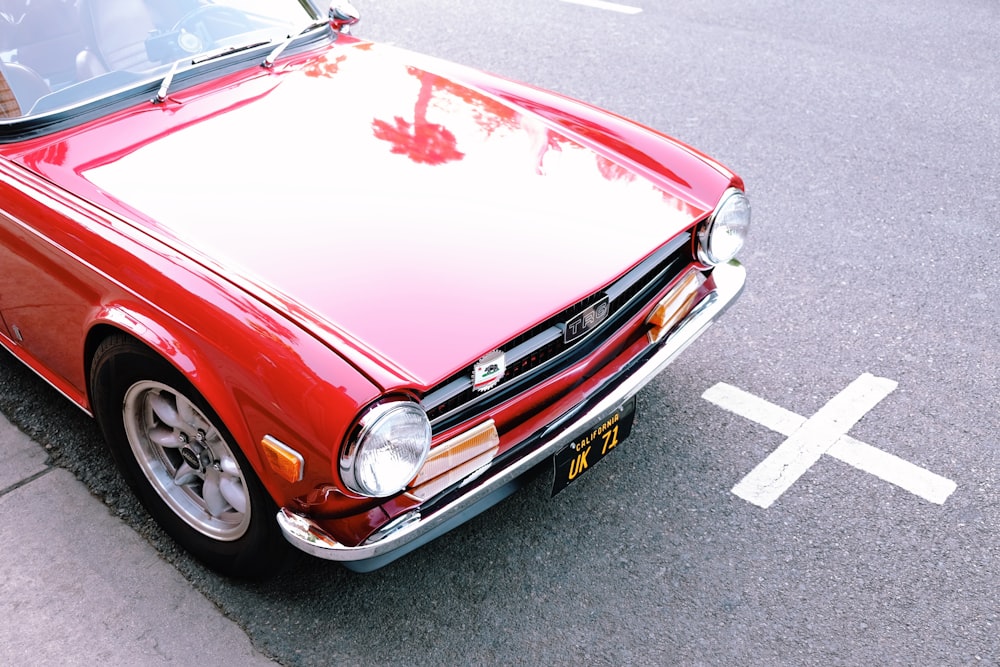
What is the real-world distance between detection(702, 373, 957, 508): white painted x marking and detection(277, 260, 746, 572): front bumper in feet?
1.86

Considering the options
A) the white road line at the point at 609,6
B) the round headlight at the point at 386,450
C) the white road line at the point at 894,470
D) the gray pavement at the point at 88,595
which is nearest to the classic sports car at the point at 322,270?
the round headlight at the point at 386,450

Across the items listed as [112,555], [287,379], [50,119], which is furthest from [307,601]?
[50,119]

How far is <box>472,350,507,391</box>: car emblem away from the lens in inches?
87.6

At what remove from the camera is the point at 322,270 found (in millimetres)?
2348

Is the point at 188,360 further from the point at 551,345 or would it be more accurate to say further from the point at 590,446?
the point at 590,446

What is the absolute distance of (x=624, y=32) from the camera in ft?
22.9

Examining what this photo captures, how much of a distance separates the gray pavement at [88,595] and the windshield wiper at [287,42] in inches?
60.5

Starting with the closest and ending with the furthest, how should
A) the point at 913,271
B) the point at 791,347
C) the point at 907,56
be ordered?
the point at 791,347 → the point at 913,271 → the point at 907,56

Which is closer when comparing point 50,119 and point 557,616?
point 557,616

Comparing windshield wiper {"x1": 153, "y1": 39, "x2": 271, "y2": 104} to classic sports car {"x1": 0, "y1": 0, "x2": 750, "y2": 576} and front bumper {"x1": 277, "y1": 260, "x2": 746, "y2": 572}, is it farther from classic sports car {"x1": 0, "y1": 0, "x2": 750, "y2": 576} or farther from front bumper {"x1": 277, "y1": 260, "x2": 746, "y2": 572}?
front bumper {"x1": 277, "y1": 260, "x2": 746, "y2": 572}

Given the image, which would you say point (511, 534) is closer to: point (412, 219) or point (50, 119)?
point (412, 219)

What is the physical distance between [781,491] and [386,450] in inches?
58.1

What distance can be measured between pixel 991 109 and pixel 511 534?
444 cm

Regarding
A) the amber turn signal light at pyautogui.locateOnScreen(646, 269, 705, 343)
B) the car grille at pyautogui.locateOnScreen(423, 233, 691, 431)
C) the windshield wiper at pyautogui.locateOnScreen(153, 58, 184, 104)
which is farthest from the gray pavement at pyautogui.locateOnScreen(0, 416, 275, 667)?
the amber turn signal light at pyautogui.locateOnScreen(646, 269, 705, 343)
